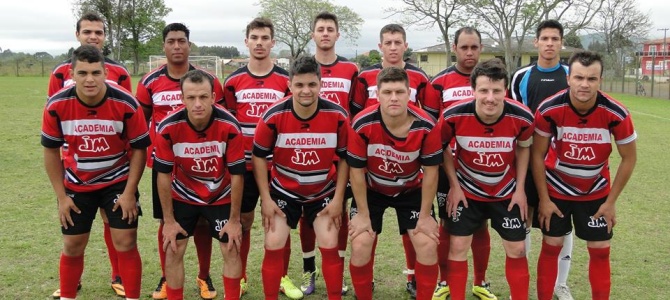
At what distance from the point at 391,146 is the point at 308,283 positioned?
1.46 metres

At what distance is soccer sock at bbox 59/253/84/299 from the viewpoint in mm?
3832

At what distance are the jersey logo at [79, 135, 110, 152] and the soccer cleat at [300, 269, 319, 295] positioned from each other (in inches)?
73.5

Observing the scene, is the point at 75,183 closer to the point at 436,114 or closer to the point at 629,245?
the point at 436,114

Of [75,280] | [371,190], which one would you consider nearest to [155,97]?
[75,280]

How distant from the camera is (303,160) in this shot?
12.7ft

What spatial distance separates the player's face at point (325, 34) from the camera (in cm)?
460

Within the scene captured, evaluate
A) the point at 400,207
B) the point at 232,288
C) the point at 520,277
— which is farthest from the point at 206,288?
the point at 520,277

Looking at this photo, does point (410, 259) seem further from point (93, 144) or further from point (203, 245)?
point (93, 144)

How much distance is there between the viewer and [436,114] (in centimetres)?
448

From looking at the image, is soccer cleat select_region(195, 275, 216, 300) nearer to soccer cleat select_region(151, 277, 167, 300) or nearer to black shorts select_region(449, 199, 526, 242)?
soccer cleat select_region(151, 277, 167, 300)

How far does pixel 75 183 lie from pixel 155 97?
0.90 m

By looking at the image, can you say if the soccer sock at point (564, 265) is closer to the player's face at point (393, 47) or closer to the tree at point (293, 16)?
the player's face at point (393, 47)

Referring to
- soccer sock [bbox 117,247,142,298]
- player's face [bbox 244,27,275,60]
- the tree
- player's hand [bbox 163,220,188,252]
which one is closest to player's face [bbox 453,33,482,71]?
player's face [bbox 244,27,275,60]

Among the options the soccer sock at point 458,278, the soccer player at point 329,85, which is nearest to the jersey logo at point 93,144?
the soccer player at point 329,85
